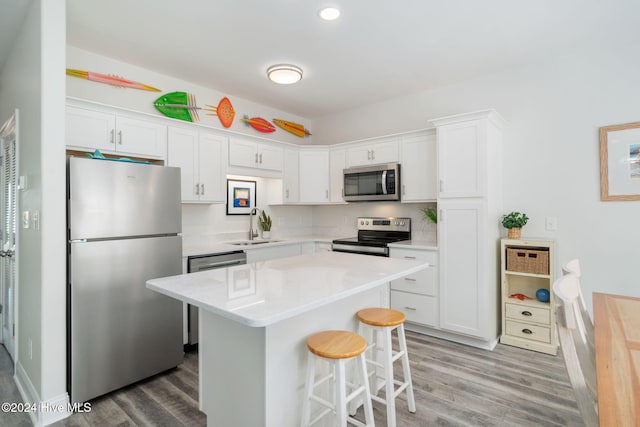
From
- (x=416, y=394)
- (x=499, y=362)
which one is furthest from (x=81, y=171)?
(x=499, y=362)

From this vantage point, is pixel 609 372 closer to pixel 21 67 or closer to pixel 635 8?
pixel 635 8

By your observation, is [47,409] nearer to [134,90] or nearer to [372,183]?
[134,90]

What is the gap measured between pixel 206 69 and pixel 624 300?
12.0ft

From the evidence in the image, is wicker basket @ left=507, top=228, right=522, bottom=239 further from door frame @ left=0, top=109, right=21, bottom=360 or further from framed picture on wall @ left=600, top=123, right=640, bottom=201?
door frame @ left=0, top=109, right=21, bottom=360

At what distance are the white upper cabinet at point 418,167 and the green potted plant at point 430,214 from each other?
197 mm

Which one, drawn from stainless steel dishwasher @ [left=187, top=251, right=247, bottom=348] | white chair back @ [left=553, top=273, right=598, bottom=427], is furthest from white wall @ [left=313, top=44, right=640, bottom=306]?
stainless steel dishwasher @ [left=187, top=251, right=247, bottom=348]

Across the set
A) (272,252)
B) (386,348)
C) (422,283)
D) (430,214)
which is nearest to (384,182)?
(430,214)

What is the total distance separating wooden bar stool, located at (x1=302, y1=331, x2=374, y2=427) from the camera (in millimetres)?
1431

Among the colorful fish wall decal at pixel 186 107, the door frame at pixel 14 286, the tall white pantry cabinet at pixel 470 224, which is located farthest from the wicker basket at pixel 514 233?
the door frame at pixel 14 286

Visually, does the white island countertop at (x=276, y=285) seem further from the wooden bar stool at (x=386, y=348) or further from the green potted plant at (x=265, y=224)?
the green potted plant at (x=265, y=224)

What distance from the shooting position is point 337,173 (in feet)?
14.2

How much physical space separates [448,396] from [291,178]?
2973 millimetres

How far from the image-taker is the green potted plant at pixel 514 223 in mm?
3080

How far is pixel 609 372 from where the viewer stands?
3.11 feet
